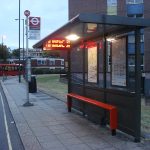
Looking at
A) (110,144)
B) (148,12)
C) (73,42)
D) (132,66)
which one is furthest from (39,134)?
(148,12)

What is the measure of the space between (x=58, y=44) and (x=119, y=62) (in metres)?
5.47

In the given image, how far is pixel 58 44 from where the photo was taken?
1451cm

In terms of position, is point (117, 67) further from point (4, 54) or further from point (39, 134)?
point (4, 54)

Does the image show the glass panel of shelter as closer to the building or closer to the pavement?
the pavement

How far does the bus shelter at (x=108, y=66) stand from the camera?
847 cm

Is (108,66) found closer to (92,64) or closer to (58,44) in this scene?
(92,64)

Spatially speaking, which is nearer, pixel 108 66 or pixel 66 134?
pixel 66 134

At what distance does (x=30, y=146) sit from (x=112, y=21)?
123 inches

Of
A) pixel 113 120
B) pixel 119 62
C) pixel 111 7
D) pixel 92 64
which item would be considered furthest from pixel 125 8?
pixel 113 120

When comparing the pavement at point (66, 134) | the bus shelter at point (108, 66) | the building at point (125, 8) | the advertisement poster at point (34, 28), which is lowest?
the pavement at point (66, 134)

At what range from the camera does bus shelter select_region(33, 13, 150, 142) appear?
8.47m

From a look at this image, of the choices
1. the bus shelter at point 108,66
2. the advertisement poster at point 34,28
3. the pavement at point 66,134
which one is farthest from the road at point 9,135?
the advertisement poster at point 34,28

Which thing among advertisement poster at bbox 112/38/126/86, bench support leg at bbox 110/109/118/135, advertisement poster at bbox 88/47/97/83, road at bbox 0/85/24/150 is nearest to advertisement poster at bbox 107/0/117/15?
road at bbox 0/85/24/150

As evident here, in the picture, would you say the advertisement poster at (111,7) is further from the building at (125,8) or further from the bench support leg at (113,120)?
the bench support leg at (113,120)
